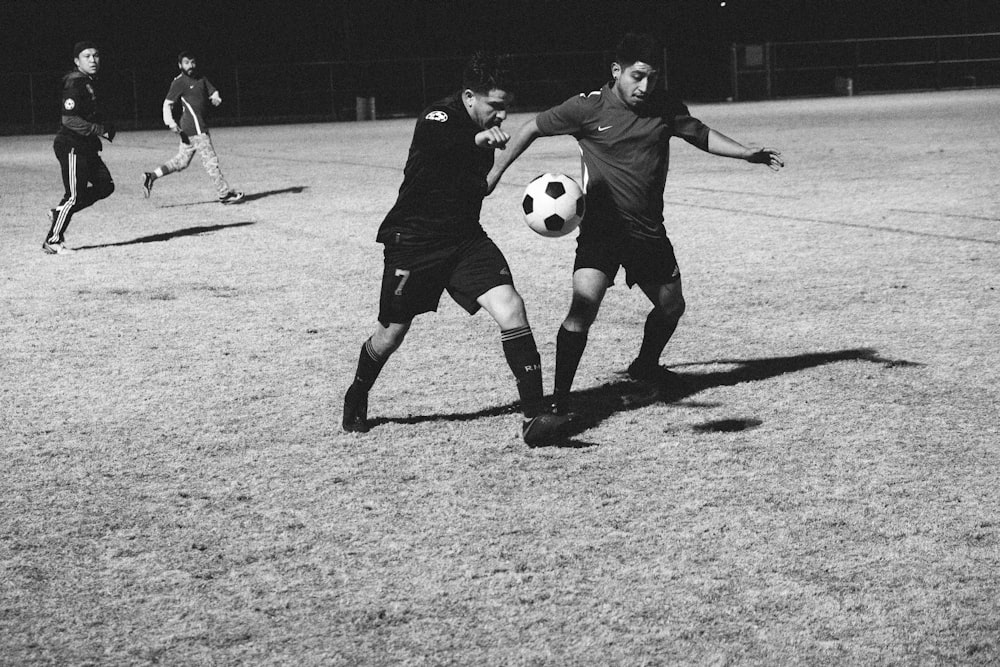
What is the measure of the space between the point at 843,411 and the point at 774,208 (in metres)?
8.33

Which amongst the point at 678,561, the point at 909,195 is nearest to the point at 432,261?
the point at 678,561

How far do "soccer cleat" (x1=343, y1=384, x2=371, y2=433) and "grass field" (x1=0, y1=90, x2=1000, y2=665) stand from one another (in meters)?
0.07

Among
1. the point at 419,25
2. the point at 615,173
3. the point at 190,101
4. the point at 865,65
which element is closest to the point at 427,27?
the point at 419,25

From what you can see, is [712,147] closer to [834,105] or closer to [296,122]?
[834,105]

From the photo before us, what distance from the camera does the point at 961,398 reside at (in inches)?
243

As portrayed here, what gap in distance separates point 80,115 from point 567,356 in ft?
25.0

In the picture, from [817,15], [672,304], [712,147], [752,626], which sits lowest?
[752,626]

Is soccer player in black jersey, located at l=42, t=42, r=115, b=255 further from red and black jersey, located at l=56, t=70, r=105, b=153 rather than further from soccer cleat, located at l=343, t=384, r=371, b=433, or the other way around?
soccer cleat, located at l=343, t=384, r=371, b=433

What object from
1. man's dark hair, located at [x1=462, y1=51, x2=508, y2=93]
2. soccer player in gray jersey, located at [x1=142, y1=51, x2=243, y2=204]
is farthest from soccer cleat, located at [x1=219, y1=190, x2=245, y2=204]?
→ man's dark hair, located at [x1=462, y1=51, x2=508, y2=93]

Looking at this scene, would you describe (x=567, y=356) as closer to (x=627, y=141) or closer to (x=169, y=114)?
(x=627, y=141)

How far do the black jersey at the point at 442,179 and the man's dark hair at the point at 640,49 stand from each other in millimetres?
837

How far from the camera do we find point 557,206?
227 inches

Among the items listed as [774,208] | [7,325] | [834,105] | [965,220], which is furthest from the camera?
[834,105]

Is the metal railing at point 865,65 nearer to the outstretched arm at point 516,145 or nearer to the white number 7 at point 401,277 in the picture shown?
the outstretched arm at point 516,145
